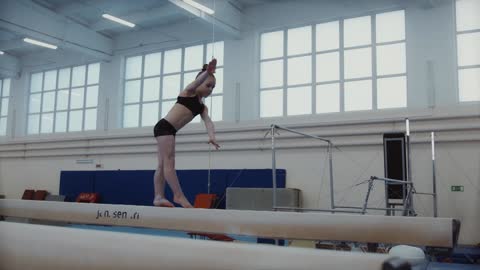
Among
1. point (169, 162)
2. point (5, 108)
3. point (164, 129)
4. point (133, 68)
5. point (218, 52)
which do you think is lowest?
point (169, 162)

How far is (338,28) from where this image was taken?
1125cm

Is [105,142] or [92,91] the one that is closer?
[105,142]

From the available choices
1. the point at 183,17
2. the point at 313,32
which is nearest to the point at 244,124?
the point at 313,32

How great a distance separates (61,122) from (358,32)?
10.4m

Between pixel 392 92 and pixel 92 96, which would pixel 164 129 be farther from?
pixel 92 96

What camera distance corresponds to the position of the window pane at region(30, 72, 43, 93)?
53.1ft

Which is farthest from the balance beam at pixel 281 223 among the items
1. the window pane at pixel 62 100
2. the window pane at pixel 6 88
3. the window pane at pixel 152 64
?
the window pane at pixel 6 88

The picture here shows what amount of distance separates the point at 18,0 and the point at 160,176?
10616 mm

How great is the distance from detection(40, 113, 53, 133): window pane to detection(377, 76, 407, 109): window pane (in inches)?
440

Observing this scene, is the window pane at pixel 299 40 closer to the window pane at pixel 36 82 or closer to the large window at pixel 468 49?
the large window at pixel 468 49

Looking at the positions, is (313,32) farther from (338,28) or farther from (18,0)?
(18,0)

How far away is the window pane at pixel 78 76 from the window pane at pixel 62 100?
0.48 meters

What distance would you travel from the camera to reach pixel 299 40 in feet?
38.7

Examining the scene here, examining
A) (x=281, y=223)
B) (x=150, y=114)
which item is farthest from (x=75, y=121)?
(x=281, y=223)
